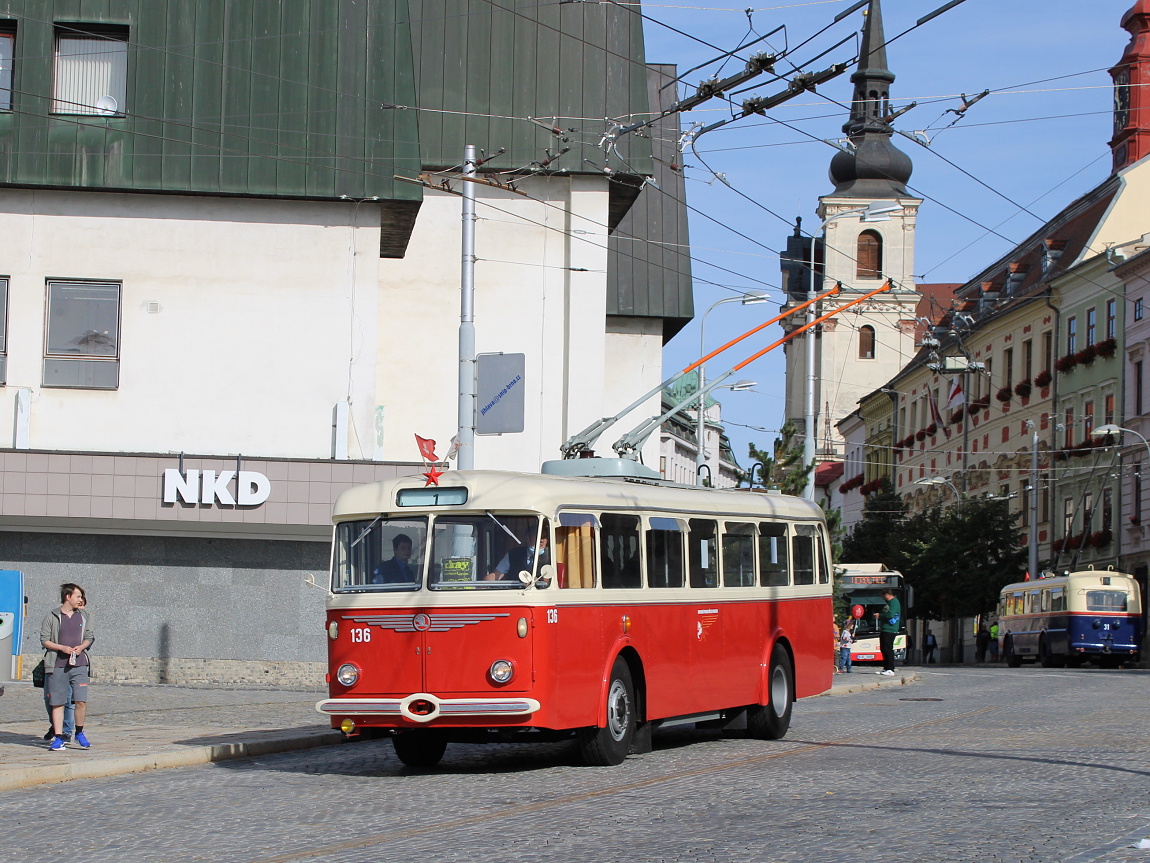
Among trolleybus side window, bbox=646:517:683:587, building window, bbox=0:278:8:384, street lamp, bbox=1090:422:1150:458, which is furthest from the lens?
street lamp, bbox=1090:422:1150:458

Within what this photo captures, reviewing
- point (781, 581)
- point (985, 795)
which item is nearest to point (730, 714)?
point (781, 581)

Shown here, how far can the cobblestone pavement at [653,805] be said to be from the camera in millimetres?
9477

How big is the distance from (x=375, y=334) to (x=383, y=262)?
417cm

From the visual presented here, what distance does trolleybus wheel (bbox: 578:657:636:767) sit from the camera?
47.9 ft

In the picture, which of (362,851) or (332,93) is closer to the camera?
(362,851)

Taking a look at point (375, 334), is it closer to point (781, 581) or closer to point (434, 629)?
point (781, 581)

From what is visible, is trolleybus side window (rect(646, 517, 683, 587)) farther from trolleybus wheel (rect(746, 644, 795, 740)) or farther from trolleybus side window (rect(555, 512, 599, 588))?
trolleybus wheel (rect(746, 644, 795, 740))

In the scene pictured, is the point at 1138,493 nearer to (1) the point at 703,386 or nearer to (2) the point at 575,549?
(1) the point at 703,386

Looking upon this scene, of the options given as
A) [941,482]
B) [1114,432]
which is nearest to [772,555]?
[1114,432]

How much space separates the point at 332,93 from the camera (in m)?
27.5

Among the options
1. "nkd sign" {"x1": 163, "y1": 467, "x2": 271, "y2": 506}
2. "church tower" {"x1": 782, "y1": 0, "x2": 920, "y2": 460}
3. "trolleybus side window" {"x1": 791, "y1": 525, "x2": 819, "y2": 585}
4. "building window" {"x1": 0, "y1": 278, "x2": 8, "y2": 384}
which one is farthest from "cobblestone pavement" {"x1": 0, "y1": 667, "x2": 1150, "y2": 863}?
"church tower" {"x1": 782, "y1": 0, "x2": 920, "y2": 460}

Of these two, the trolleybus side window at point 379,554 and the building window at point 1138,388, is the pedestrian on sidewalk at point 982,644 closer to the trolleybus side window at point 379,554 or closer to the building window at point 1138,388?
the building window at point 1138,388

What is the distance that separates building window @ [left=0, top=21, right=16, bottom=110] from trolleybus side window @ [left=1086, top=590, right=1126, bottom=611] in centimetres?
3437

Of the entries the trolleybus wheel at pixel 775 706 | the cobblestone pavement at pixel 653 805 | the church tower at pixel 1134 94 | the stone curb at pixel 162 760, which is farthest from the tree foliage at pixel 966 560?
the stone curb at pixel 162 760
